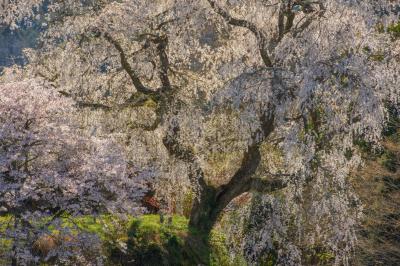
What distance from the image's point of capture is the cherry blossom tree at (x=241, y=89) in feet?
26.6

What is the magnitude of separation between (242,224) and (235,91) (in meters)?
3.36

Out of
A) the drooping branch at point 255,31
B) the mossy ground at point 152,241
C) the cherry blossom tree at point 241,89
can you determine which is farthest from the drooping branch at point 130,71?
the mossy ground at point 152,241

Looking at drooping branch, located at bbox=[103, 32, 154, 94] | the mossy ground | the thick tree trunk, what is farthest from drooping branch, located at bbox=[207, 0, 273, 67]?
the mossy ground

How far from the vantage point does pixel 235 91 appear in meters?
8.64

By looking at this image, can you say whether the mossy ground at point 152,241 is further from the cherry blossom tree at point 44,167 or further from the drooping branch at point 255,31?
the drooping branch at point 255,31

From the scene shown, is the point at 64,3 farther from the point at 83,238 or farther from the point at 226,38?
the point at 83,238

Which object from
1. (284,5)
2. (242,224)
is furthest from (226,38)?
(242,224)

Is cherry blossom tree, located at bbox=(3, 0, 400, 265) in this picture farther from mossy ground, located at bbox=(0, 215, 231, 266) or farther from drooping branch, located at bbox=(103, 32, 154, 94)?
mossy ground, located at bbox=(0, 215, 231, 266)

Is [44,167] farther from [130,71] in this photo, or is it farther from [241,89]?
[130,71]

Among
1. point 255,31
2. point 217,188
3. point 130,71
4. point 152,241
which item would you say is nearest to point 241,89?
point 255,31

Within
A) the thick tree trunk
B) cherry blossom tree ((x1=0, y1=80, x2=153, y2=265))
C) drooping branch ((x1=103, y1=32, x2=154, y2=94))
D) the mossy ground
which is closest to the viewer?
cherry blossom tree ((x1=0, y1=80, x2=153, y2=265))

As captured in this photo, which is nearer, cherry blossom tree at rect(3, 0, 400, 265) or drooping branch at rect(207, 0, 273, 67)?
cherry blossom tree at rect(3, 0, 400, 265)

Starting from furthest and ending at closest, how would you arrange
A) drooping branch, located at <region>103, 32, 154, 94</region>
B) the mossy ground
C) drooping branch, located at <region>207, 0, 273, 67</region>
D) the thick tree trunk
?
drooping branch, located at <region>103, 32, 154, 94</region>
the thick tree trunk
drooping branch, located at <region>207, 0, 273, 67</region>
the mossy ground

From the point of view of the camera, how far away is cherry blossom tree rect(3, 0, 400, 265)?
8.11m
